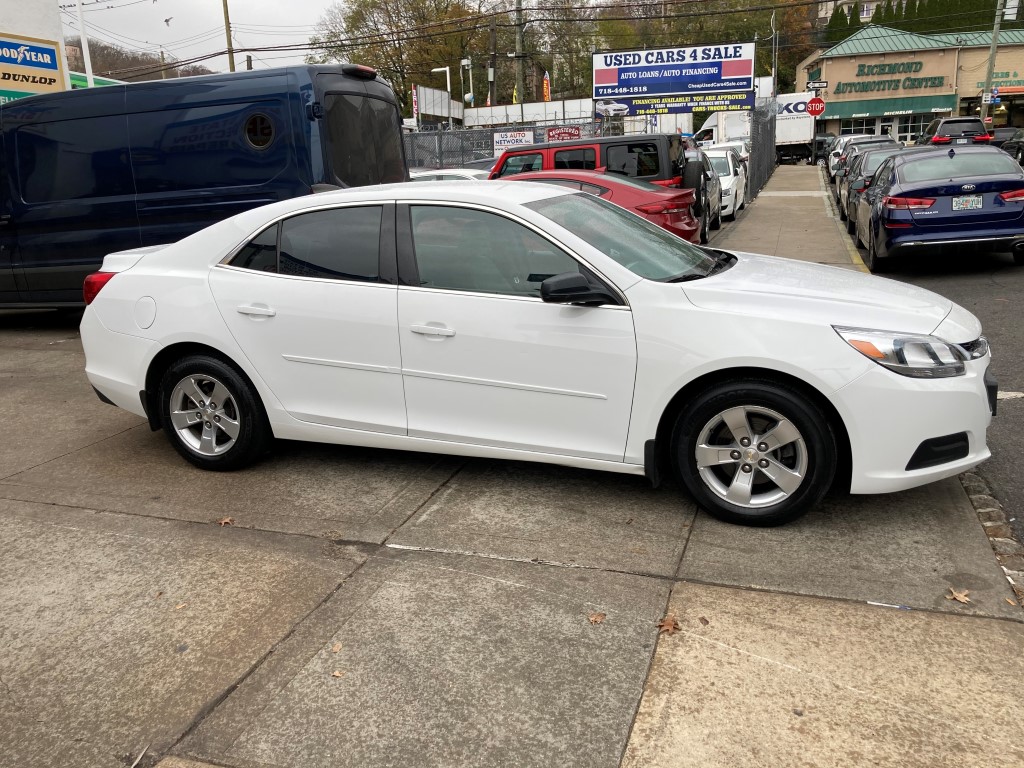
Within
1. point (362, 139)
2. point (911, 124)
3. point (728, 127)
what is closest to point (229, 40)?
point (728, 127)

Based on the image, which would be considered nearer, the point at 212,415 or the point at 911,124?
the point at 212,415

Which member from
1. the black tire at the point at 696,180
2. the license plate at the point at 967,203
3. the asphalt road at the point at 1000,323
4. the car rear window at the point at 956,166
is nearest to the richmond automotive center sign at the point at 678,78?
the black tire at the point at 696,180

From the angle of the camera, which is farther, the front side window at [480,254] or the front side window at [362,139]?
the front side window at [362,139]

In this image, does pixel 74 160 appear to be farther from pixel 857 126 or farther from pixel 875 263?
pixel 857 126

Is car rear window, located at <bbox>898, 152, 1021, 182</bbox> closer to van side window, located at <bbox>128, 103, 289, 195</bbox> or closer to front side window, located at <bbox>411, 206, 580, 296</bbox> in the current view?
van side window, located at <bbox>128, 103, 289, 195</bbox>

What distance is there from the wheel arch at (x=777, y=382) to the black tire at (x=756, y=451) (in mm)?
33

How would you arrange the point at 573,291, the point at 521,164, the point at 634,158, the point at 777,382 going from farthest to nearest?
the point at 521,164 → the point at 634,158 → the point at 573,291 → the point at 777,382

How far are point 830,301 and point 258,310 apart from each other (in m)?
2.94

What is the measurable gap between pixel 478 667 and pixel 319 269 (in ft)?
8.17

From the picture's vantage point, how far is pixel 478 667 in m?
3.14

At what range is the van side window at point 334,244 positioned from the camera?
470 centimetres

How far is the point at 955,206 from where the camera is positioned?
10.6 m

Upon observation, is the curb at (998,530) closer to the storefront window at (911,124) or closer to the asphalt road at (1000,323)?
the asphalt road at (1000,323)

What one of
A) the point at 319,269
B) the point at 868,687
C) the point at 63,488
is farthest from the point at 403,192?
the point at 868,687
